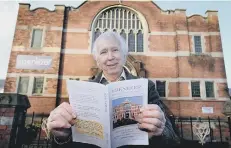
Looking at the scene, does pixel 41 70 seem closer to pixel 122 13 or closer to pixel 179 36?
pixel 122 13

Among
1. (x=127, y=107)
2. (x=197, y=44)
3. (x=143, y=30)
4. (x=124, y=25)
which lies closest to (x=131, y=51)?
(x=143, y=30)

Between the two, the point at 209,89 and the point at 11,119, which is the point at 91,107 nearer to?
the point at 11,119

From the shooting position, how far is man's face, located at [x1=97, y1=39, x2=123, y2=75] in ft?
8.89

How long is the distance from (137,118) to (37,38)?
14431mm

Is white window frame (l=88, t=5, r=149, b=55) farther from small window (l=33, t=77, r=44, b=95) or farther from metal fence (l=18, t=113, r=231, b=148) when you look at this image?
metal fence (l=18, t=113, r=231, b=148)

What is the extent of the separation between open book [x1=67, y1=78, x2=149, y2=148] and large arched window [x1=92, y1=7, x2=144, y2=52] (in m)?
13.0

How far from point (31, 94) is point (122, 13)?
8801 mm

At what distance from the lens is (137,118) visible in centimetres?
189

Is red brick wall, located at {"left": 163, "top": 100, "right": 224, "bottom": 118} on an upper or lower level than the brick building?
lower

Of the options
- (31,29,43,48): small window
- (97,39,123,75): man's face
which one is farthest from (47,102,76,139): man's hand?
(31,29,43,48): small window

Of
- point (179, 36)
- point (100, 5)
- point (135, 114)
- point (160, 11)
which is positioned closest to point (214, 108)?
point (179, 36)

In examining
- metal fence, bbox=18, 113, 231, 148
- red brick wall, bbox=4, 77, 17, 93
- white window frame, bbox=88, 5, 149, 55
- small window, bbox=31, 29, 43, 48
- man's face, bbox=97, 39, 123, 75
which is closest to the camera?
man's face, bbox=97, 39, 123, 75

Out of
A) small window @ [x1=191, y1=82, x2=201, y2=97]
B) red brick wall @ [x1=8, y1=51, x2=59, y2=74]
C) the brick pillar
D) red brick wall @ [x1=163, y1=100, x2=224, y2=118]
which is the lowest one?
the brick pillar

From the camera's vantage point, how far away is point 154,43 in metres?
14.9
